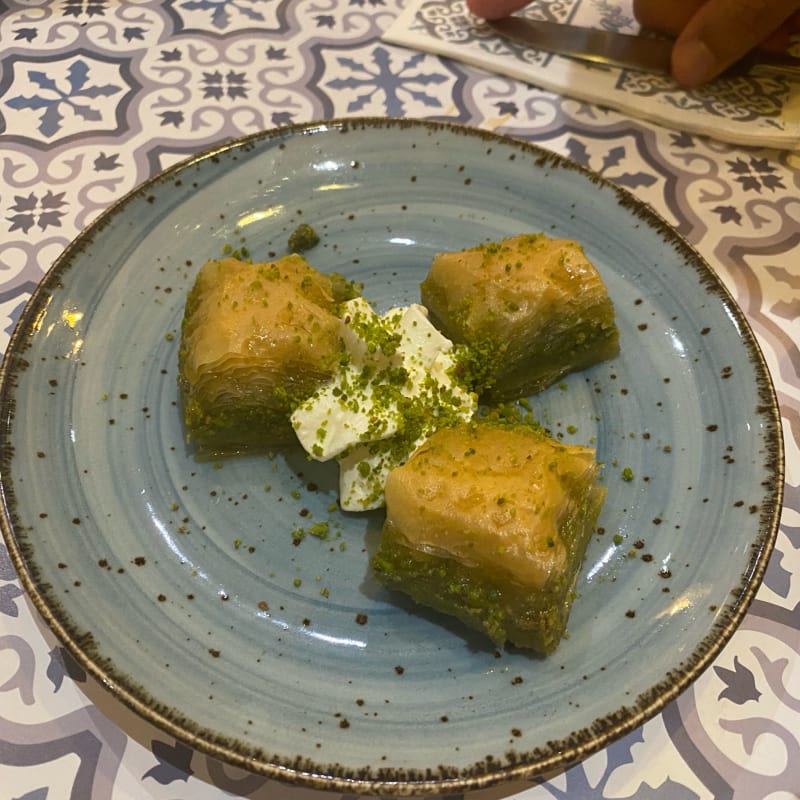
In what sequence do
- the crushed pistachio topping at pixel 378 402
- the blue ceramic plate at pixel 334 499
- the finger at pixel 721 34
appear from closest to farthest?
the blue ceramic plate at pixel 334 499 < the crushed pistachio topping at pixel 378 402 < the finger at pixel 721 34

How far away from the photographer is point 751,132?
2.44 meters

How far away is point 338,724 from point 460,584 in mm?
329

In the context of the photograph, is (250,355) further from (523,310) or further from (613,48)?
(613,48)

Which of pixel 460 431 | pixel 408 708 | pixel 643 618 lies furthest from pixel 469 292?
pixel 408 708

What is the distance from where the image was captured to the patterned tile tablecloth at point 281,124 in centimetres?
135

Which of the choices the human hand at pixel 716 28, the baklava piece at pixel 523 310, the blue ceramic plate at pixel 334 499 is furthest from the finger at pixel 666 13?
the baklava piece at pixel 523 310

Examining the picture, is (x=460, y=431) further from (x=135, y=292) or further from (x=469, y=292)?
(x=135, y=292)

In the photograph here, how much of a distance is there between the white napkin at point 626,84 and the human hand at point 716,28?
0.09 meters

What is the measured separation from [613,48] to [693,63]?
31cm

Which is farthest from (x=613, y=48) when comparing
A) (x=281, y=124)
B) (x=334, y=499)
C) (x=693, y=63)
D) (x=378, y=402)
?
(x=334, y=499)

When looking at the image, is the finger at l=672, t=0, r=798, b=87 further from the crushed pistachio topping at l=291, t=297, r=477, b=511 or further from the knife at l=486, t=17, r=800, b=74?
the crushed pistachio topping at l=291, t=297, r=477, b=511

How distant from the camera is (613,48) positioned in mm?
2633

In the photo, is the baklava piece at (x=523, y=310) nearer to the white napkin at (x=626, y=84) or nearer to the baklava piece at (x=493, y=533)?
the baklava piece at (x=493, y=533)

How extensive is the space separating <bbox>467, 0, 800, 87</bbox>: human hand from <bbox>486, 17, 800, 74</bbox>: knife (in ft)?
0.21
